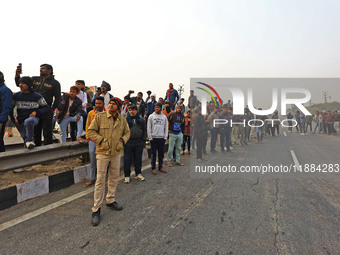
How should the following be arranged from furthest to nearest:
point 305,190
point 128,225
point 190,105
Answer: point 190,105, point 305,190, point 128,225

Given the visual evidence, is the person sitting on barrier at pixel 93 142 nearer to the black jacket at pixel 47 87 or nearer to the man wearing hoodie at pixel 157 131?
the black jacket at pixel 47 87

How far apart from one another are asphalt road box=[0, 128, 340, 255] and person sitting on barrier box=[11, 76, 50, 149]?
1.42 meters

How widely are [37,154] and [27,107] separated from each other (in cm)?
102

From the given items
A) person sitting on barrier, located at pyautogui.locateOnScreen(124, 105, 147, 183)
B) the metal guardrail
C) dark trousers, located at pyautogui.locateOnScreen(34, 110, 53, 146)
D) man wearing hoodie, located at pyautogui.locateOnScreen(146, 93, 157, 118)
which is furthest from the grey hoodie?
man wearing hoodie, located at pyautogui.locateOnScreen(146, 93, 157, 118)

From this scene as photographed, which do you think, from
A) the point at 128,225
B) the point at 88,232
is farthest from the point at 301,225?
the point at 88,232

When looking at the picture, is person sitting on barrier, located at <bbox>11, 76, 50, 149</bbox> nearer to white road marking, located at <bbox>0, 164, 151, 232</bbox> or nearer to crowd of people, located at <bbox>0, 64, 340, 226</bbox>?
crowd of people, located at <bbox>0, 64, 340, 226</bbox>

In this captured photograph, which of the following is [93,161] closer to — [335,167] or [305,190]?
[305,190]

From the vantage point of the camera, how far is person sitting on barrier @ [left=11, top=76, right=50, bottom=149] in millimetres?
4055

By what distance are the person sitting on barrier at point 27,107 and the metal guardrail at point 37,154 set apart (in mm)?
329

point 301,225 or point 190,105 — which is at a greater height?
point 190,105

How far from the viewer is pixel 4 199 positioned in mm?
3371

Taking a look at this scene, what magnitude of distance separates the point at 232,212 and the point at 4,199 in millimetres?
3737

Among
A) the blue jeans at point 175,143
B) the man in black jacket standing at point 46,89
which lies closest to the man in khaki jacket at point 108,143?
the man in black jacket standing at point 46,89

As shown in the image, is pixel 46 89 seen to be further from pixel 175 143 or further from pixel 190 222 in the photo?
pixel 190 222
